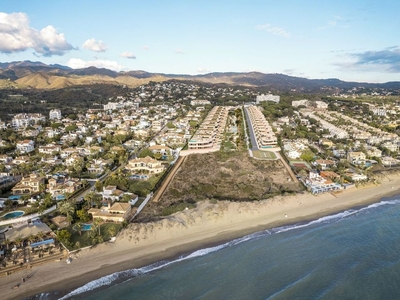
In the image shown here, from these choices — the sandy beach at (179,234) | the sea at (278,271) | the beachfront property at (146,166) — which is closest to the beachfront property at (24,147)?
the beachfront property at (146,166)

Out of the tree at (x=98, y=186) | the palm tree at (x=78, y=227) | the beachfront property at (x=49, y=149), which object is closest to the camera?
the palm tree at (x=78, y=227)

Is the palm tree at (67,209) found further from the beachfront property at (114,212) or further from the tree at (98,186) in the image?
the tree at (98,186)

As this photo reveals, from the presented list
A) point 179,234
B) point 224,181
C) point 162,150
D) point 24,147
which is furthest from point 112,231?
point 24,147

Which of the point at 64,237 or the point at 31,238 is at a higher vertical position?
the point at 64,237

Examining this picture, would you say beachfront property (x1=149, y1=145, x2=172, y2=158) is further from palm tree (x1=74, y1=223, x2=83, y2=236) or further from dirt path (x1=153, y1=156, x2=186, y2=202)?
palm tree (x1=74, y1=223, x2=83, y2=236)

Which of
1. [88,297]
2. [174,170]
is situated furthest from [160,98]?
[88,297]

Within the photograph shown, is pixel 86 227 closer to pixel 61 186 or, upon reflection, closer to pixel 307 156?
pixel 61 186

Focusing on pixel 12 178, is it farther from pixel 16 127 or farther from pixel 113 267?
pixel 16 127
